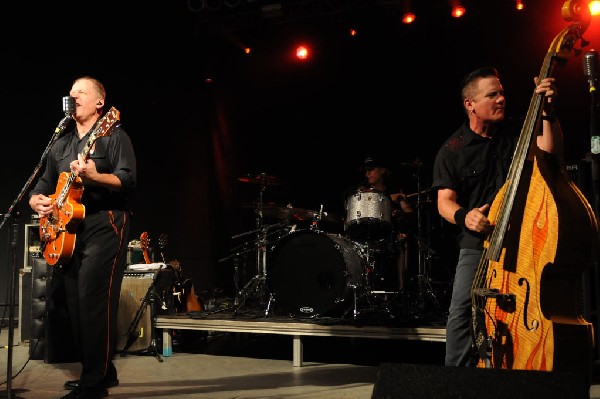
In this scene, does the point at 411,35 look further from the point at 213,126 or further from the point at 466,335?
the point at 466,335

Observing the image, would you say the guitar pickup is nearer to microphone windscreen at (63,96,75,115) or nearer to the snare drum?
microphone windscreen at (63,96,75,115)

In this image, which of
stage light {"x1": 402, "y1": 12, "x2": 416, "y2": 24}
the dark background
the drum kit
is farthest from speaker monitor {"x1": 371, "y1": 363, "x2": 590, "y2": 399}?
stage light {"x1": 402, "y1": 12, "x2": 416, "y2": 24}

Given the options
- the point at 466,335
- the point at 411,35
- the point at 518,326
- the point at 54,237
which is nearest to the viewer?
the point at 518,326

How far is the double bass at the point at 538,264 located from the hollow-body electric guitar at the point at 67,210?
8.21ft

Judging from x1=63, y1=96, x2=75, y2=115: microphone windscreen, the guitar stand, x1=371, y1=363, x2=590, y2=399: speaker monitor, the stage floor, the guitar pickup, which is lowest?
the stage floor

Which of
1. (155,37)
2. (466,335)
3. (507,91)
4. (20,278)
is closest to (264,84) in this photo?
(155,37)

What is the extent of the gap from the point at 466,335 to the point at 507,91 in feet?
19.5

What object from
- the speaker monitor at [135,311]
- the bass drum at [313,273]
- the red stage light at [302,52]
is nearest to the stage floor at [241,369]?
the speaker monitor at [135,311]

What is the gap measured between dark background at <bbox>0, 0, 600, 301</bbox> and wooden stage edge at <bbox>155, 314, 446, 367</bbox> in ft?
5.77

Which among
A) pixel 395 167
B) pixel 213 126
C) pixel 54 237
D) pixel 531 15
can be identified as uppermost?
pixel 531 15

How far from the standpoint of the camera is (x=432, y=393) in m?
1.94

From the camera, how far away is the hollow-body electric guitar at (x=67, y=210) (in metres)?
3.86

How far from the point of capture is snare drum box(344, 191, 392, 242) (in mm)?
6484

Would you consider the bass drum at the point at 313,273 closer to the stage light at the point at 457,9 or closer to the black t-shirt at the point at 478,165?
the black t-shirt at the point at 478,165
